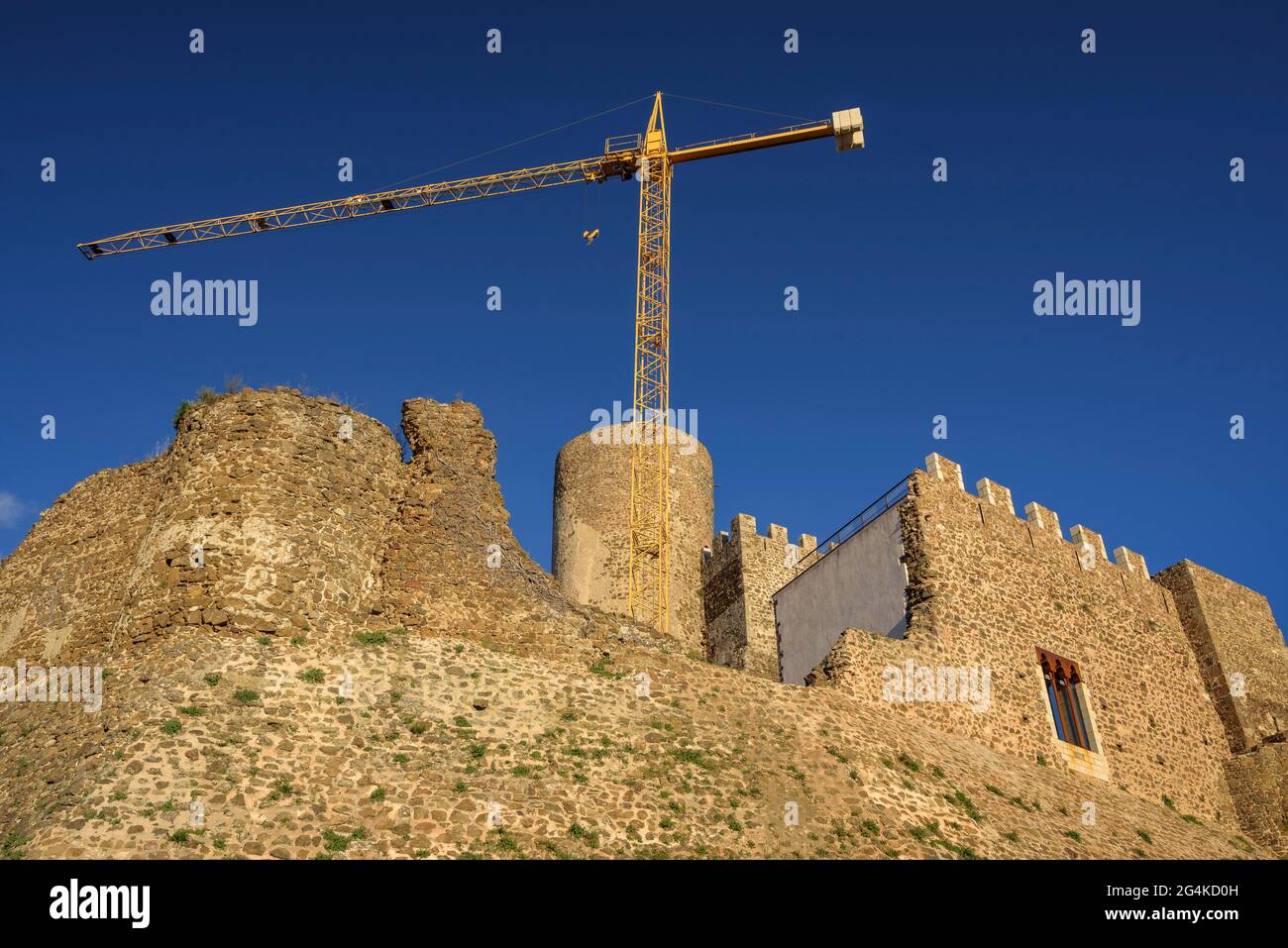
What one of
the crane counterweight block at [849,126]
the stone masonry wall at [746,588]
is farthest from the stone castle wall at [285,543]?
the crane counterweight block at [849,126]

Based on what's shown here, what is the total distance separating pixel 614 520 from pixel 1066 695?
15.6 metres

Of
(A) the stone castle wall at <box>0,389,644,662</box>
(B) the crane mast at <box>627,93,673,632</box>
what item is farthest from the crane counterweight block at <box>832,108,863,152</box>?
(A) the stone castle wall at <box>0,389,644,662</box>

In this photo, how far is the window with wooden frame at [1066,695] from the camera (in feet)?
78.7

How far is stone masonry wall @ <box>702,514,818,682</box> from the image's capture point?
33188 millimetres

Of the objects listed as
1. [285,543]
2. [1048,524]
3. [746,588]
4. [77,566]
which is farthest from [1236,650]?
[77,566]

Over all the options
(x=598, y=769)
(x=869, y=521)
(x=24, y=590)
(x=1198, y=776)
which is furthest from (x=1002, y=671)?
(x=24, y=590)

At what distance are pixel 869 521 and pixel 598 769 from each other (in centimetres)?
1215

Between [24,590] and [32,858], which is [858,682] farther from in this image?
[24,590]

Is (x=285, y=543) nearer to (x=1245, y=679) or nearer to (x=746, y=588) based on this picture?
(x=746, y=588)

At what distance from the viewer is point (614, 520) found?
35719 mm

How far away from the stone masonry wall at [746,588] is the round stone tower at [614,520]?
0.57 metres

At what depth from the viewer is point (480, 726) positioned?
1540 centimetres

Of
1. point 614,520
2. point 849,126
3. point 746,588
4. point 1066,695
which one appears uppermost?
point 849,126
